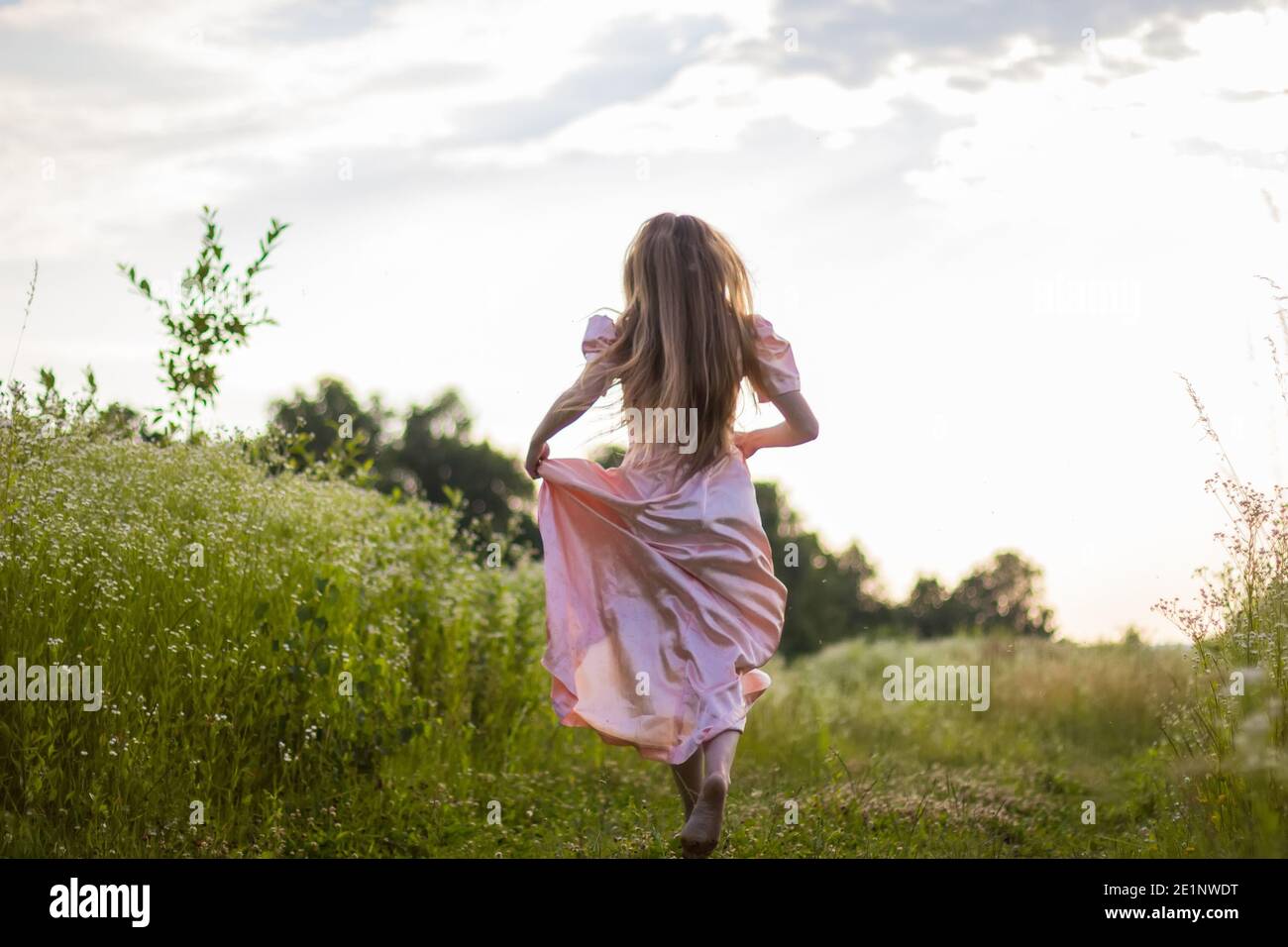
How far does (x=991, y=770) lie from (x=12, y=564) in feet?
17.2

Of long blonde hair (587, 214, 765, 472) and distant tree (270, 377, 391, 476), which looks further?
distant tree (270, 377, 391, 476)

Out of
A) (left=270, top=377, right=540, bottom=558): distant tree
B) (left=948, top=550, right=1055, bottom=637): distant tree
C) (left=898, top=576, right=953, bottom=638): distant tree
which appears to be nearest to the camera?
(left=948, top=550, right=1055, bottom=637): distant tree

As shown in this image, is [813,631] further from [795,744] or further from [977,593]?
[795,744]

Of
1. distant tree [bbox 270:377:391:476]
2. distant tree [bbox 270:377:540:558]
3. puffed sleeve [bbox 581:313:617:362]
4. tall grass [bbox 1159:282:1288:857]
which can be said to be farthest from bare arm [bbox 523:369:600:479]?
distant tree [bbox 270:377:540:558]

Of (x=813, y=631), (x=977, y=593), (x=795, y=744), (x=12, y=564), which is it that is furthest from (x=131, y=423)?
(x=813, y=631)

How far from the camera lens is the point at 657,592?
4449 mm

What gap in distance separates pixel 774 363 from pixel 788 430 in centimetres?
28

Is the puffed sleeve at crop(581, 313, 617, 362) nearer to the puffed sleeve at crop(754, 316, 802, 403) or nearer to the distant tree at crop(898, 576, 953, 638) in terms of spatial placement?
the puffed sleeve at crop(754, 316, 802, 403)

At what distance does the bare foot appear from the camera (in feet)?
12.3

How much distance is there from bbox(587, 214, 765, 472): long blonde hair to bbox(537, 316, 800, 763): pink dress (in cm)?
8

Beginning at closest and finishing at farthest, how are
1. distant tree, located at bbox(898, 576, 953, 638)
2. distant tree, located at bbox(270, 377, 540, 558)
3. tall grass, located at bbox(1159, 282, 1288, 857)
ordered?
tall grass, located at bbox(1159, 282, 1288, 857)
distant tree, located at bbox(898, 576, 953, 638)
distant tree, located at bbox(270, 377, 540, 558)

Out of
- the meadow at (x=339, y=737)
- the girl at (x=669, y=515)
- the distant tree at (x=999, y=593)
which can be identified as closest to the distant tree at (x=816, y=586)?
the distant tree at (x=999, y=593)

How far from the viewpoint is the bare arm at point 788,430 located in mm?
4484
